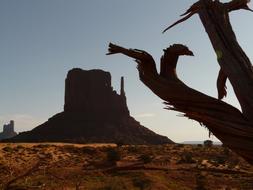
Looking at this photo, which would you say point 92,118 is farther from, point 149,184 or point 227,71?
point 227,71

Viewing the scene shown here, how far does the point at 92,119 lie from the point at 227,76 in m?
93.8

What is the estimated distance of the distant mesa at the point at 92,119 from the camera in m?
87.1

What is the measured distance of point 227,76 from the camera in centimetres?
258

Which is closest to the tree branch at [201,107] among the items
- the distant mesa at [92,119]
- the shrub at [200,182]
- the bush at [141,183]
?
the bush at [141,183]

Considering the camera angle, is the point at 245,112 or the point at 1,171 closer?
the point at 245,112

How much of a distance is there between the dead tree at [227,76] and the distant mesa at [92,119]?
75926 mm

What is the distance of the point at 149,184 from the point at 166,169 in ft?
20.1

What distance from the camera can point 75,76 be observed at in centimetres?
10744

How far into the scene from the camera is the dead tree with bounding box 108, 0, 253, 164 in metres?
2.31

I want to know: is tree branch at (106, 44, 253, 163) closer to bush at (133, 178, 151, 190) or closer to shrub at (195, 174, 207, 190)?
bush at (133, 178, 151, 190)

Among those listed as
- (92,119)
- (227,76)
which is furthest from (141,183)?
(92,119)

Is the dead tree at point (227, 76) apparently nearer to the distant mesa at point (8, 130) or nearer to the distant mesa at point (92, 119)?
the distant mesa at point (92, 119)

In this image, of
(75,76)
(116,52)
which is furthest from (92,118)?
(116,52)

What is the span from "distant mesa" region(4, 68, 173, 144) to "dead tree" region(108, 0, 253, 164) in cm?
7593
